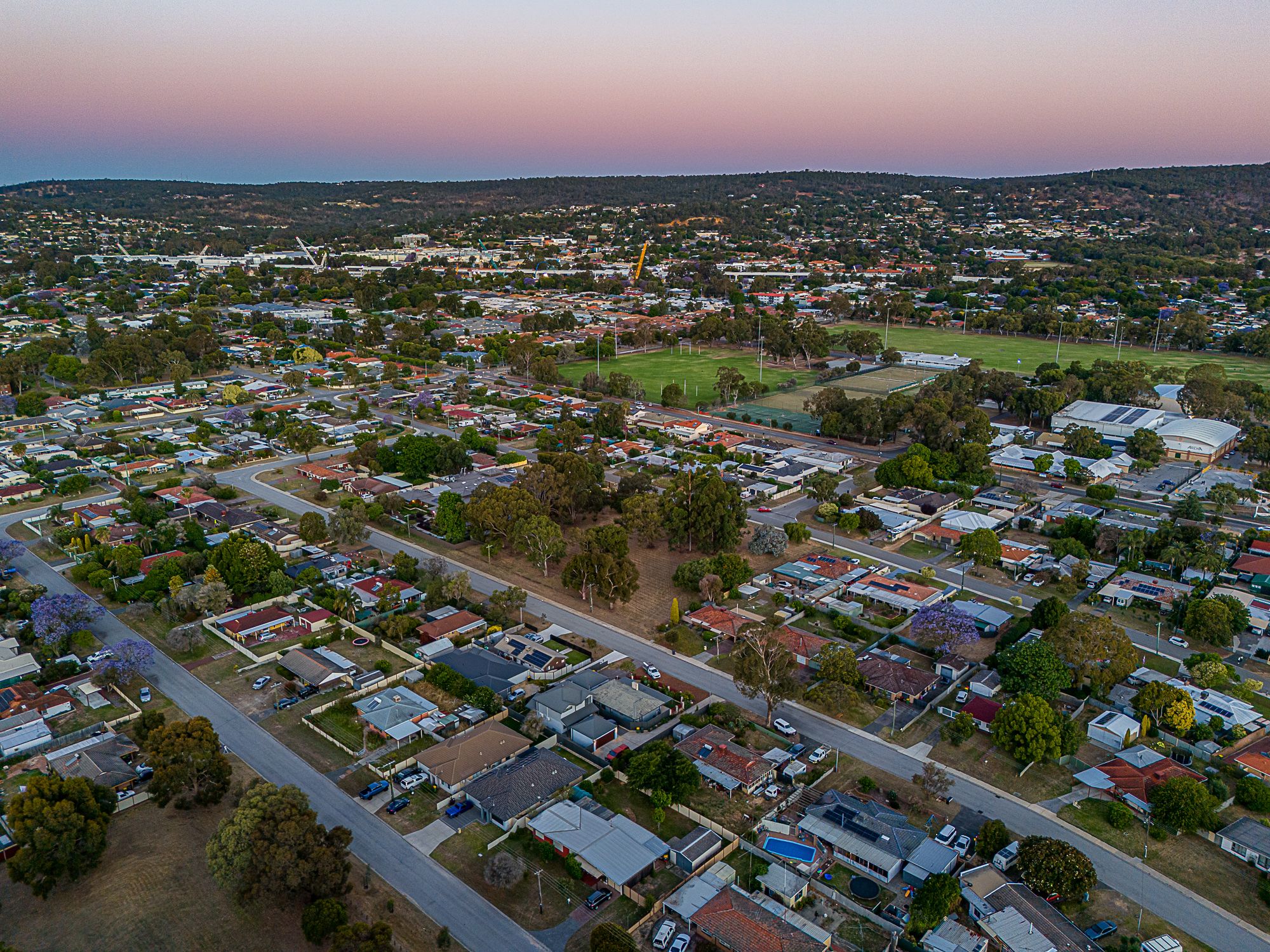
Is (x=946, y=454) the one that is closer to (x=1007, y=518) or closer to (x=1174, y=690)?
(x=1007, y=518)

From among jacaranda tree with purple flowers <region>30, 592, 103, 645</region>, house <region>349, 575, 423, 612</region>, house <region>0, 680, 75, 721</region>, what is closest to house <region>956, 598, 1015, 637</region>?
house <region>349, 575, 423, 612</region>

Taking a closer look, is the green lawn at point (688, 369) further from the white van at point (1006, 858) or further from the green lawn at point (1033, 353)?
the white van at point (1006, 858)

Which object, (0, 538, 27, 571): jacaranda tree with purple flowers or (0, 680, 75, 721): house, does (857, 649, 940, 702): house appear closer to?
(0, 680, 75, 721): house

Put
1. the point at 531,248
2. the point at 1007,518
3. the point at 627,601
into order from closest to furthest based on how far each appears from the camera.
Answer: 1. the point at 627,601
2. the point at 1007,518
3. the point at 531,248

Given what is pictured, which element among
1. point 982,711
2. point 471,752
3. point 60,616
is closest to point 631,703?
point 471,752

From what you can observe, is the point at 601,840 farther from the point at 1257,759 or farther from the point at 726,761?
the point at 1257,759

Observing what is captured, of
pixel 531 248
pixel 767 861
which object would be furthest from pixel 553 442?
pixel 531 248

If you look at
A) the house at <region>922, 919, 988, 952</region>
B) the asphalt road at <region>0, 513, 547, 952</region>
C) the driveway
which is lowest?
the driveway

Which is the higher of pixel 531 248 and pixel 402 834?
pixel 531 248
